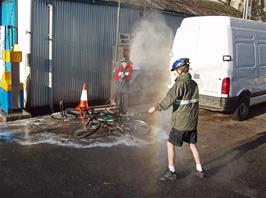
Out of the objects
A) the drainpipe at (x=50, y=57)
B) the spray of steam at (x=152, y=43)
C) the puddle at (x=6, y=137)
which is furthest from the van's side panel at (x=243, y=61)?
the puddle at (x=6, y=137)

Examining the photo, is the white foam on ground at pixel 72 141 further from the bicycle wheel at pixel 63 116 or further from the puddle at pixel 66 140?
the bicycle wheel at pixel 63 116

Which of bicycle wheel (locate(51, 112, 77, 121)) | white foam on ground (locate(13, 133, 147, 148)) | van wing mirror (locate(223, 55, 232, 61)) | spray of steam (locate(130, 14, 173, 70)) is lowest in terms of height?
white foam on ground (locate(13, 133, 147, 148))

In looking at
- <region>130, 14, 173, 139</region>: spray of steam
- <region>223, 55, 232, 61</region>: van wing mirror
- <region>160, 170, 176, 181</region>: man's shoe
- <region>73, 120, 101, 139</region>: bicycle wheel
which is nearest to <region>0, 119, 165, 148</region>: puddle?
<region>73, 120, 101, 139</region>: bicycle wheel

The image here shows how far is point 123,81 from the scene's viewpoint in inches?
361

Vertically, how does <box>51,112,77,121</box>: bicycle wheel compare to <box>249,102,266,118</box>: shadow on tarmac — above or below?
above

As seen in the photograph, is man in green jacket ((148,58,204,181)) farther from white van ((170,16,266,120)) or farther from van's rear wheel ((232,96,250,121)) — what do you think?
van's rear wheel ((232,96,250,121))

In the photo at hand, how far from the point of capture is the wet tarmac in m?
4.97

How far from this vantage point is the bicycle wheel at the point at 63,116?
876 cm

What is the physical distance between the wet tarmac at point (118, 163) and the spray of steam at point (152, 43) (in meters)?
3.47

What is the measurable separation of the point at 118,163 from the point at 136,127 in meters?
2.27

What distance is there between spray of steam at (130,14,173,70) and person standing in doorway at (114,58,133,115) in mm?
2054

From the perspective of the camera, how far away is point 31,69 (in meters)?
9.04

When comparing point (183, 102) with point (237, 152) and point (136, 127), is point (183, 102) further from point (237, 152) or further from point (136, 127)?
point (136, 127)

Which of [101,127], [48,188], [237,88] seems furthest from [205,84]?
[48,188]
